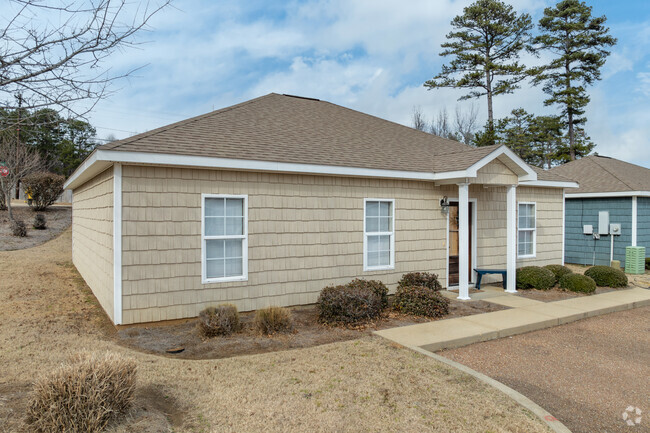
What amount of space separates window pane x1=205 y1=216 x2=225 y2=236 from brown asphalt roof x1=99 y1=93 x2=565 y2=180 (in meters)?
1.12

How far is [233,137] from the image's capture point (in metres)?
7.72

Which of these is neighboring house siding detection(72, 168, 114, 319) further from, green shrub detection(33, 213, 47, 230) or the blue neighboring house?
the blue neighboring house

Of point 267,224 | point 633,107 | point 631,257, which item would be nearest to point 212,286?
point 267,224

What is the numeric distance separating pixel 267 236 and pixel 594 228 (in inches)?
532

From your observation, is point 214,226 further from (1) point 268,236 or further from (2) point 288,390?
(2) point 288,390

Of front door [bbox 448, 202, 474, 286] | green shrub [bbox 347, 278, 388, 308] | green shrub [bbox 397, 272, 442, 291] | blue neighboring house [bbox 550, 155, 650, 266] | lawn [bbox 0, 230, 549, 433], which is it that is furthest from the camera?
blue neighboring house [bbox 550, 155, 650, 266]

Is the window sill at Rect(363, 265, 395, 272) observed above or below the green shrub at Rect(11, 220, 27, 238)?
below

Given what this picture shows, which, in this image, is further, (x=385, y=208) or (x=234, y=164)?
(x=385, y=208)

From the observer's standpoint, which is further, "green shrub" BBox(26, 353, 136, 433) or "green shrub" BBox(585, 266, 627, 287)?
"green shrub" BBox(585, 266, 627, 287)

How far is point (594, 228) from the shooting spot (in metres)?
15.0

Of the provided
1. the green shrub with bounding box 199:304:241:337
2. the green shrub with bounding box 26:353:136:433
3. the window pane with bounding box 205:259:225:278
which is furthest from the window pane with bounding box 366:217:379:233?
the green shrub with bounding box 26:353:136:433

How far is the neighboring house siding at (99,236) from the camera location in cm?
674

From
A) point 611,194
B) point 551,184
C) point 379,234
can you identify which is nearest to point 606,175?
point 611,194

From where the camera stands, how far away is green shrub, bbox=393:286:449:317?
725 centimetres
